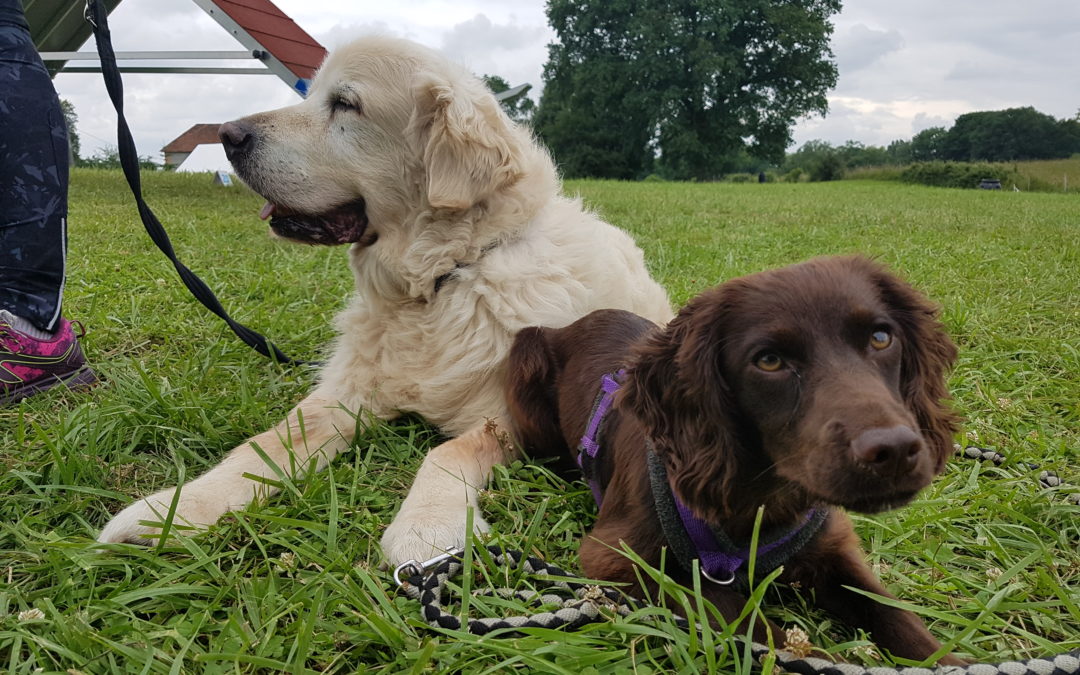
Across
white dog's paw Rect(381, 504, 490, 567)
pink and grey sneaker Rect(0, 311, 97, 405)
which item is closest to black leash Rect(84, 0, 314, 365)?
pink and grey sneaker Rect(0, 311, 97, 405)

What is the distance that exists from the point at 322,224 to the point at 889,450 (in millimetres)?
2306

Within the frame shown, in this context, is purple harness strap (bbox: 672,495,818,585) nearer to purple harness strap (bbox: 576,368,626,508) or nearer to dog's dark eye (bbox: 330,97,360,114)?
purple harness strap (bbox: 576,368,626,508)

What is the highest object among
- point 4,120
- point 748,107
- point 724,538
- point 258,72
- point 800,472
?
point 748,107

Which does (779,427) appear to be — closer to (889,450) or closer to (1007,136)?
(889,450)

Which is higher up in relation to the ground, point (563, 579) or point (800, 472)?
point (800, 472)

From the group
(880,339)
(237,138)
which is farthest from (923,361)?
(237,138)

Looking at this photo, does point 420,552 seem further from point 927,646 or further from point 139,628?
point 927,646

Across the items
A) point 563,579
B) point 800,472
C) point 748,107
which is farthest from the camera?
point 748,107

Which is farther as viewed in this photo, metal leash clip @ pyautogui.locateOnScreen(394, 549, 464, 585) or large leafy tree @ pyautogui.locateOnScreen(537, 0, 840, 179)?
large leafy tree @ pyautogui.locateOnScreen(537, 0, 840, 179)

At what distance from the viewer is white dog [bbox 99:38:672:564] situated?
8.72ft

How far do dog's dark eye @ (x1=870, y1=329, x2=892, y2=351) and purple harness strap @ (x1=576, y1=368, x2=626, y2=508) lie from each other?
694 millimetres

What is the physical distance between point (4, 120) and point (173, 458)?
1528mm

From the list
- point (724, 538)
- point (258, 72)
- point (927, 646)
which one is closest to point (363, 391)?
point (724, 538)

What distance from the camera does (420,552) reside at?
176 cm
